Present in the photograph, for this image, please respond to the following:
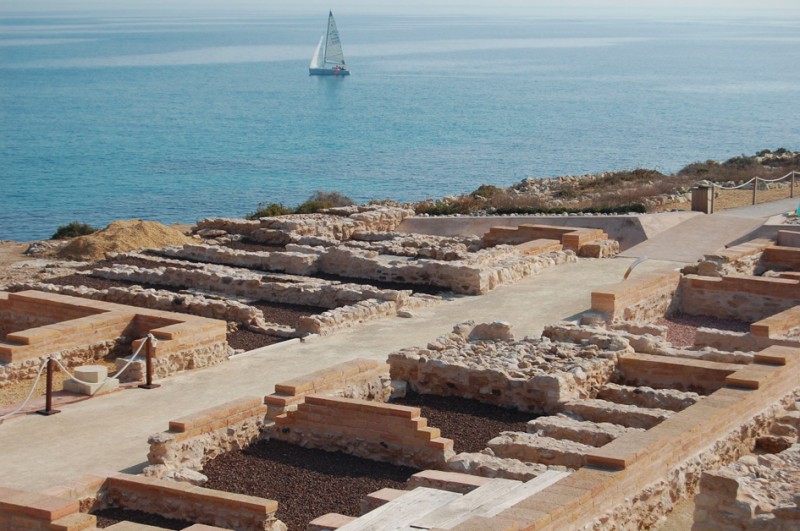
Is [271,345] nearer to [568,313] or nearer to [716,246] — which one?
[568,313]

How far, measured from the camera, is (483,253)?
20.5m

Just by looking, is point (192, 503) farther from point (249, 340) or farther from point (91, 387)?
point (249, 340)

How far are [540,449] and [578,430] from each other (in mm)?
640

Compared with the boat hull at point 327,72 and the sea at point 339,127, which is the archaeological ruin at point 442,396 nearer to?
the sea at point 339,127

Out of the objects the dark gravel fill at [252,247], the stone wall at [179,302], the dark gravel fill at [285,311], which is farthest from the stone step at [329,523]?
the dark gravel fill at [252,247]

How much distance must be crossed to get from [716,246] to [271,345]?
9.56 meters

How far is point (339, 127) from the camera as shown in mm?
89688

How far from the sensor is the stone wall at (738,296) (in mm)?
17062

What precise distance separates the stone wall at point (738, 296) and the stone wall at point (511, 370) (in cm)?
445

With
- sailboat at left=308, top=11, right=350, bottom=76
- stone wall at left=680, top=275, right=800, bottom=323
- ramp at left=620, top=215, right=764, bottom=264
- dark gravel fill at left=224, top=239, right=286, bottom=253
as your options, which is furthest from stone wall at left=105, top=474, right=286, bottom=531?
sailboat at left=308, top=11, right=350, bottom=76

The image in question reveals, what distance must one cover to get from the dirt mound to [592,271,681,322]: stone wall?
10946 millimetres

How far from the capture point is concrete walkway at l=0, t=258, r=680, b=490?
36.8 feet

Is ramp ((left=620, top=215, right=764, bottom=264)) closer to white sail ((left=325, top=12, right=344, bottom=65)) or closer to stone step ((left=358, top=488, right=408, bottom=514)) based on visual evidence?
stone step ((left=358, top=488, right=408, bottom=514))

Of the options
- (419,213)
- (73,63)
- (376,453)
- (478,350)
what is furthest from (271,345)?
(73,63)
